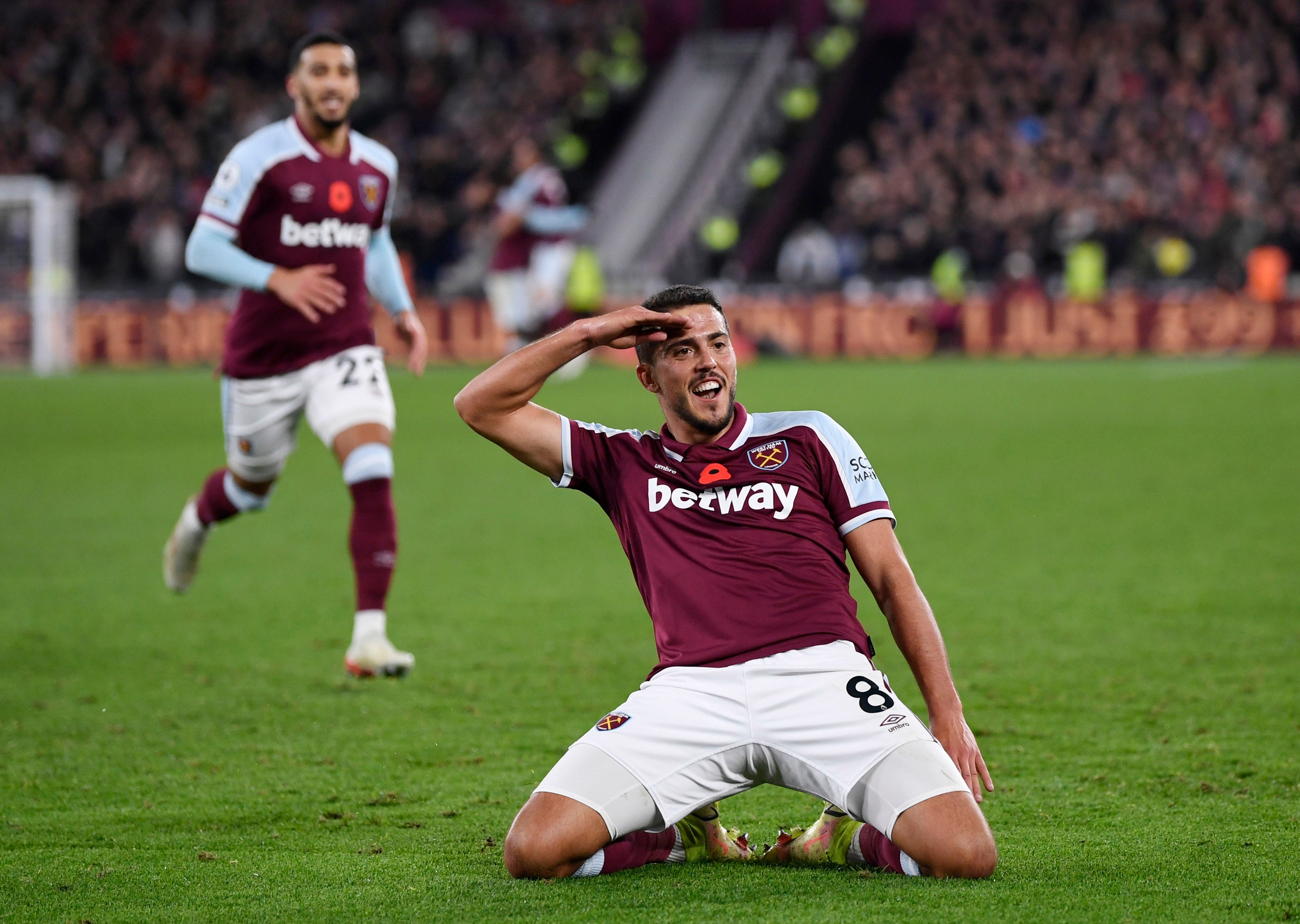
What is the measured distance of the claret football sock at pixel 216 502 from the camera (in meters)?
6.79

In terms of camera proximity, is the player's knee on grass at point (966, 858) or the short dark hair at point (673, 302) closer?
the player's knee on grass at point (966, 858)

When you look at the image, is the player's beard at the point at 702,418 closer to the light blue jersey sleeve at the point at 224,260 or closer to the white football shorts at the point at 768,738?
the white football shorts at the point at 768,738

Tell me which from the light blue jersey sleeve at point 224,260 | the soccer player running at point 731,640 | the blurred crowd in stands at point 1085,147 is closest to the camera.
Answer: the soccer player running at point 731,640

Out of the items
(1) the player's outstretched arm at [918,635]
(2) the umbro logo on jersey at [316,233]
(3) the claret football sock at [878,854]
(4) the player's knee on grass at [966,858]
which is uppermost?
(2) the umbro logo on jersey at [316,233]

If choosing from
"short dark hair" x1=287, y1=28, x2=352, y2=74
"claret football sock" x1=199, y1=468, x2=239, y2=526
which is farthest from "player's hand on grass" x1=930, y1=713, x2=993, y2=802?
"claret football sock" x1=199, y1=468, x2=239, y2=526

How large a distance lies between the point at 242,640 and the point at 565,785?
3.25 metres

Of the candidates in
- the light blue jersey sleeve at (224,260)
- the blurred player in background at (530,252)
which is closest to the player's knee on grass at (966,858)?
the light blue jersey sleeve at (224,260)

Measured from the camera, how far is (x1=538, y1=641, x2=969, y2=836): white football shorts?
3660mm

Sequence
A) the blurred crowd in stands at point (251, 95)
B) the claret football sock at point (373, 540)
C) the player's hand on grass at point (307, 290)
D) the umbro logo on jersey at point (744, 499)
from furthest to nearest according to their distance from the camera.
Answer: the blurred crowd in stands at point (251, 95) < the player's hand on grass at point (307, 290) < the claret football sock at point (373, 540) < the umbro logo on jersey at point (744, 499)

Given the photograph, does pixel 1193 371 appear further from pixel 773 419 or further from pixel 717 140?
pixel 773 419

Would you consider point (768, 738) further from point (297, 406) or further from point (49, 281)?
point (49, 281)

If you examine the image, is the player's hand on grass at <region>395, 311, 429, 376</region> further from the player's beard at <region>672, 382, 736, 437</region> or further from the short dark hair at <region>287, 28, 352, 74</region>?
the player's beard at <region>672, 382, 736, 437</region>

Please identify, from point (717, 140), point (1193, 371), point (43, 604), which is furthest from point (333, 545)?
point (717, 140)

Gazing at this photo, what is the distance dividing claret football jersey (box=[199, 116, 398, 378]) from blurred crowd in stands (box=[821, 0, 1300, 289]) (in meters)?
17.9
